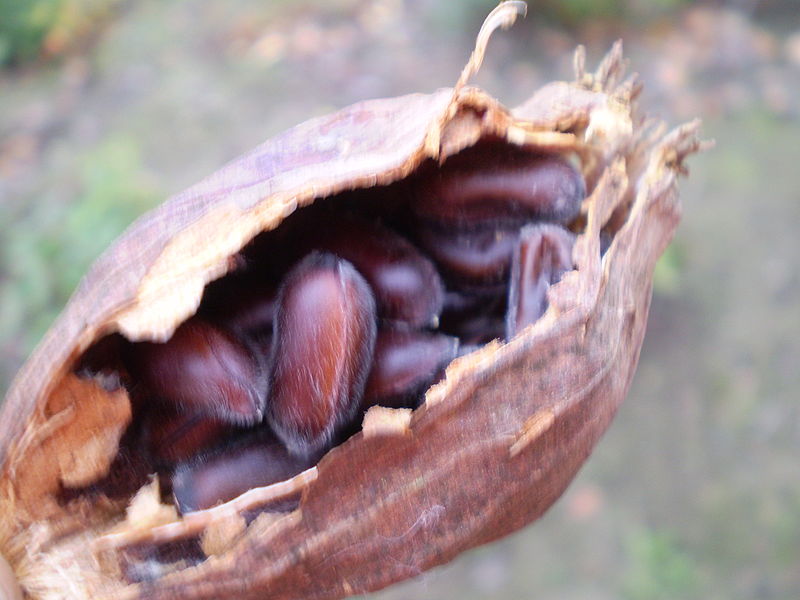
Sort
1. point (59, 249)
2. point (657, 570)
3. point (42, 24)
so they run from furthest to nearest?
point (42, 24) < point (59, 249) < point (657, 570)

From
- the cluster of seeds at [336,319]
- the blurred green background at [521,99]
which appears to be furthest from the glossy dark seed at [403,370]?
the blurred green background at [521,99]

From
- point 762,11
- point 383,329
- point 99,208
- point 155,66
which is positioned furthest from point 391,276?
point 762,11

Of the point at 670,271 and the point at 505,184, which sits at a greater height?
the point at 670,271

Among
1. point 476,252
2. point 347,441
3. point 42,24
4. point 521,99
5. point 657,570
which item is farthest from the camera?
point 42,24

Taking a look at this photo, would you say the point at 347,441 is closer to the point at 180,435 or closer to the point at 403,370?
the point at 403,370

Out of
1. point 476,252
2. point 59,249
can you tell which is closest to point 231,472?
point 476,252

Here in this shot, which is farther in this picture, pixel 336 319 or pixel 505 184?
pixel 505 184

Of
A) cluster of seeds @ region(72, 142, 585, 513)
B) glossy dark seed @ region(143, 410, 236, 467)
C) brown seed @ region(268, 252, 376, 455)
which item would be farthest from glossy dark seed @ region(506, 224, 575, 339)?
glossy dark seed @ region(143, 410, 236, 467)
